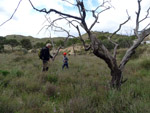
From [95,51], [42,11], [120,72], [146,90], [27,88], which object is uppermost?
[42,11]

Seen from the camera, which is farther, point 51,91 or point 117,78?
point 51,91

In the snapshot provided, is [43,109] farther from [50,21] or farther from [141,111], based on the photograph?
[50,21]

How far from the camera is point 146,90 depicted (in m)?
3.61

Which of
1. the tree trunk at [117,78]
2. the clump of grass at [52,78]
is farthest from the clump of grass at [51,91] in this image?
the tree trunk at [117,78]

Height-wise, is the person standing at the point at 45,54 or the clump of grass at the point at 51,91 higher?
the person standing at the point at 45,54

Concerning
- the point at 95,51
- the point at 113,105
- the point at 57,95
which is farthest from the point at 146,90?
the point at 57,95

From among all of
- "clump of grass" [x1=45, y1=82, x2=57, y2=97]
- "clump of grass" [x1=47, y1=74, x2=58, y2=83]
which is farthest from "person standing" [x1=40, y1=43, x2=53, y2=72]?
"clump of grass" [x1=45, y1=82, x2=57, y2=97]

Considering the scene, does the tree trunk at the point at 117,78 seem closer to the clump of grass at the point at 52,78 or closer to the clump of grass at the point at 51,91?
the clump of grass at the point at 51,91

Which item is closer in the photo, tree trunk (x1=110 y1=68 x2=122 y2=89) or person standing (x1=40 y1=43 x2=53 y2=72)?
tree trunk (x1=110 y1=68 x2=122 y2=89)

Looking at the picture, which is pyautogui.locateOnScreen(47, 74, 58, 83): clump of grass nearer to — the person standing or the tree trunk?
the person standing

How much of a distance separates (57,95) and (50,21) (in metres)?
2.20

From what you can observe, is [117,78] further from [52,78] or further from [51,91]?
[52,78]

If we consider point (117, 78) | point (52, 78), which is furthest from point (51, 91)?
point (117, 78)

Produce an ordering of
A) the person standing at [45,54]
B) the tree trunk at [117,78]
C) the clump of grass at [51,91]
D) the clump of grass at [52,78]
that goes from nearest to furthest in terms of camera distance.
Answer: the tree trunk at [117,78]
the clump of grass at [51,91]
the clump of grass at [52,78]
the person standing at [45,54]
